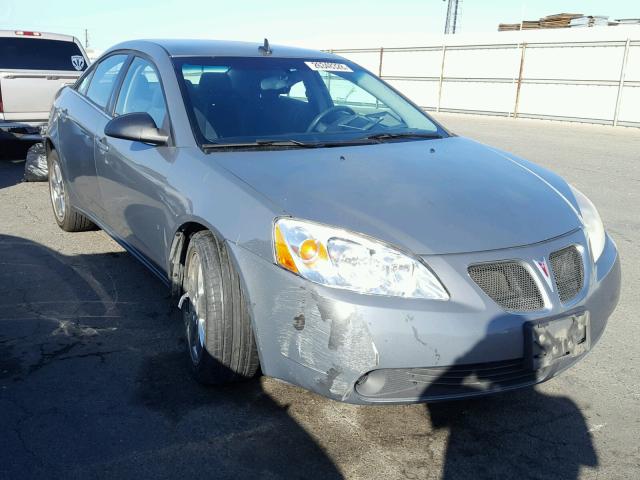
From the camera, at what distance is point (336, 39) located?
103 ft

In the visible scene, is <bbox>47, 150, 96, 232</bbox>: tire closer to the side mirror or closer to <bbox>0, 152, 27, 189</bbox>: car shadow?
the side mirror

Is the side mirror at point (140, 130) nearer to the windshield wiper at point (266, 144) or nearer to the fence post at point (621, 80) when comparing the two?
the windshield wiper at point (266, 144)

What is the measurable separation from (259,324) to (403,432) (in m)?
0.80

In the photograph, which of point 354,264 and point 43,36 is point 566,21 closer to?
point 43,36

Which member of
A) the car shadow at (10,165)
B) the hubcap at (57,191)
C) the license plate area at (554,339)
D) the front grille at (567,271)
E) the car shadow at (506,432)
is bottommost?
the car shadow at (10,165)

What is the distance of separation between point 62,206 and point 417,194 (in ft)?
12.8

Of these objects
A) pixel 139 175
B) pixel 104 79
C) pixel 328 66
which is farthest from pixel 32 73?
pixel 139 175

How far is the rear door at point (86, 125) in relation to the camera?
14.8ft

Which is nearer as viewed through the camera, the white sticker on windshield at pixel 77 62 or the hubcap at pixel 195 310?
the hubcap at pixel 195 310

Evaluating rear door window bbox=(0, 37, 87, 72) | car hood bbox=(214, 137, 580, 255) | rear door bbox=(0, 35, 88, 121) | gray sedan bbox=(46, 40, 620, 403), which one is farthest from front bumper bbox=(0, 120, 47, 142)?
car hood bbox=(214, 137, 580, 255)

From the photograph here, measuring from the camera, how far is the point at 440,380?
2482mm

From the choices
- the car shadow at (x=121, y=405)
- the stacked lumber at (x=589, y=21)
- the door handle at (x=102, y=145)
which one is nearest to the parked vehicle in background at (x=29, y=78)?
the door handle at (x=102, y=145)

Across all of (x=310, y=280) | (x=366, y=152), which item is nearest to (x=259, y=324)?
(x=310, y=280)

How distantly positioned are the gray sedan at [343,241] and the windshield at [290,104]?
15 mm
